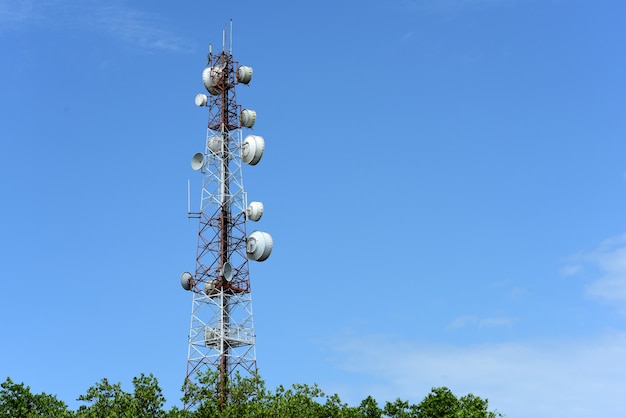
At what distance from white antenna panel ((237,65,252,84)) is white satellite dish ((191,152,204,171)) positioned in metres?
7.57

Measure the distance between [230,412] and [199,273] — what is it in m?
18.8

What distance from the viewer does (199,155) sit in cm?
6812

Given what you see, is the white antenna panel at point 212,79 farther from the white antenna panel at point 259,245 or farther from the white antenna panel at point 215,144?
the white antenna panel at point 259,245

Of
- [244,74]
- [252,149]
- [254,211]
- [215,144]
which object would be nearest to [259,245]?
[254,211]

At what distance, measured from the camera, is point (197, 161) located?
2685 inches

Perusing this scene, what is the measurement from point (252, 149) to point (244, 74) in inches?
282

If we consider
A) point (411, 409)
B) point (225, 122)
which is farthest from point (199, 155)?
point (411, 409)

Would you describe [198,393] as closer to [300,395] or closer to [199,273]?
[300,395]

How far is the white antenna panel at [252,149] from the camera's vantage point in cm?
6775

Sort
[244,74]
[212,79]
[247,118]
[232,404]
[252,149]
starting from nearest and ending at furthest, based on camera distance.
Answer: [232,404]
[252,149]
[247,118]
[244,74]
[212,79]

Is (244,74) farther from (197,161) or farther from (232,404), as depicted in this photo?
(232,404)

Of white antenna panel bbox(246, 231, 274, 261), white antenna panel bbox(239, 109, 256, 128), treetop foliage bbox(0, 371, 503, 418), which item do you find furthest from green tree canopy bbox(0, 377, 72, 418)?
white antenna panel bbox(239, 109, 256, 128)

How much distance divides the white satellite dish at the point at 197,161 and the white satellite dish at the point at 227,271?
890cm

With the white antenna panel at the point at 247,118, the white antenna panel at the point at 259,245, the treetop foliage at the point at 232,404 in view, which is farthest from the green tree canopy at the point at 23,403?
the white antenna panel at the point at 247,118
